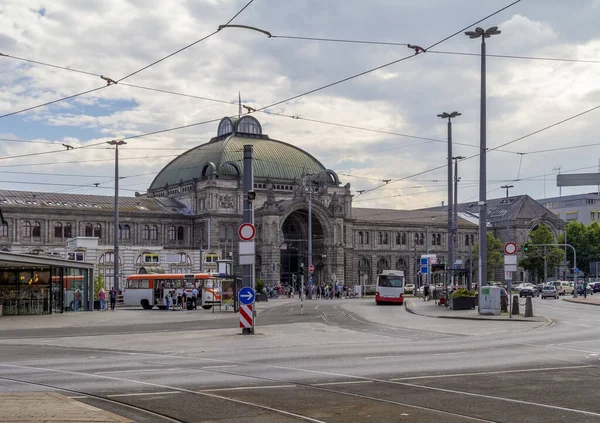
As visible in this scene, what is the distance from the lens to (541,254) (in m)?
122

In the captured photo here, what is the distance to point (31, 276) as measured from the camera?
1885 inches

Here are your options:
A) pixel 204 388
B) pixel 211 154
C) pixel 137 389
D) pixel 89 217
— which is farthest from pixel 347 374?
pixel 211 154

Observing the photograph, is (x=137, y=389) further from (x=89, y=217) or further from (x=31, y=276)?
(x=89, y=217)

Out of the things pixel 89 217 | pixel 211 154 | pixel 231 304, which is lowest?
pixel 231 304

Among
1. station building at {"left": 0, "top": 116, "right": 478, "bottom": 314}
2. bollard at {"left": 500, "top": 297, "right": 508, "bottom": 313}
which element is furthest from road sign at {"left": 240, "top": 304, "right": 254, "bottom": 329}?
station building at {"left": 0, "top": 116, "right": 478, "bottom": 314}

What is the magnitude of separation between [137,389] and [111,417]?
3.47 m

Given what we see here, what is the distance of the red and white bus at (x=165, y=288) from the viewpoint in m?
61.3

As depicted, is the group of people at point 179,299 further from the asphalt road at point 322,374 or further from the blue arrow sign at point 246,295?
the blue arrow sign at point 246,295

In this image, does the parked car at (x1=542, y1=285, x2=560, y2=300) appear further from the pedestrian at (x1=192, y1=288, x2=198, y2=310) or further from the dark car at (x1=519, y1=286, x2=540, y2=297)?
the pedestrian at (x1=192, y1=288, x2=198, y2=310)

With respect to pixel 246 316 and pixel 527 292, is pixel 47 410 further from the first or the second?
pixel 527 292

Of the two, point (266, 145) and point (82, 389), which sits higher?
point (266, 145)

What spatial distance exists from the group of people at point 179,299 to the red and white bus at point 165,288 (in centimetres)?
26

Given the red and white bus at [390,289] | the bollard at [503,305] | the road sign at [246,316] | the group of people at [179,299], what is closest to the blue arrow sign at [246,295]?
the road sign at [246,316]

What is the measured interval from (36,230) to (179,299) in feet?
154
